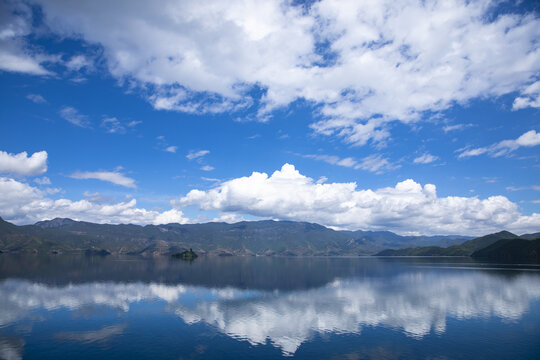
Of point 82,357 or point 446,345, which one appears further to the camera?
point 446,345

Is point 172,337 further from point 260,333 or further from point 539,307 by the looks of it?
point 539,307

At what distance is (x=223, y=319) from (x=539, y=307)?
98620mm

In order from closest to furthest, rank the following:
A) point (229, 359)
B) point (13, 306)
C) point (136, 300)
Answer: point (229, 359)
point (13, 306)
point (136, 300)

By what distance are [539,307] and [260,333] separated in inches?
3619

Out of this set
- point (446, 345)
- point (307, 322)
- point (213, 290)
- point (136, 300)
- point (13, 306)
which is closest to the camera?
point (446, 345)

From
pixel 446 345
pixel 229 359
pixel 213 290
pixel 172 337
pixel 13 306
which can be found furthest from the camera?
pixel 213 290

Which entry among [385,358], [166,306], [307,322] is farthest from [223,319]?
[385,358]

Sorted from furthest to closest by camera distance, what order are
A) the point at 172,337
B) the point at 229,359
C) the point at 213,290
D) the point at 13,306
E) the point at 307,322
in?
the point at 213,290
the point at 13,306
the point at 307,322
the point at 172,337
the point at 229,359

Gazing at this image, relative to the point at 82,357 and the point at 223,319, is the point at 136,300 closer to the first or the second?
the point at 223,319

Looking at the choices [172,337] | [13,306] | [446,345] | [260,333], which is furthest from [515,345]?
[13,306]

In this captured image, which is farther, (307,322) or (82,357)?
(307,322)

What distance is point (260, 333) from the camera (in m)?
65.4

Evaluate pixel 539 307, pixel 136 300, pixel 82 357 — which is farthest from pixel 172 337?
pixel 539 307

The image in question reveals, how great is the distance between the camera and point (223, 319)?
76500mm
